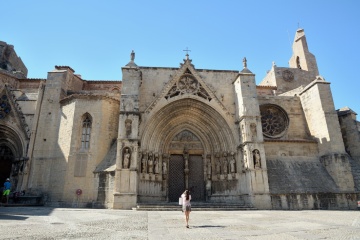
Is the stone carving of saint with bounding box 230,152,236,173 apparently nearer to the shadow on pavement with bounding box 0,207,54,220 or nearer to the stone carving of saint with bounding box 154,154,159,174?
the stone carving of saint with bounding box 154,154,159,174

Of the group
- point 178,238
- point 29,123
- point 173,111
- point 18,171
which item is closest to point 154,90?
point 173,111

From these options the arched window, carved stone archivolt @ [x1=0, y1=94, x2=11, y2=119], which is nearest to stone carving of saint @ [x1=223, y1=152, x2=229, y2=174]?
the arched window

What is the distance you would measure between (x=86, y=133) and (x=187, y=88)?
682 cm

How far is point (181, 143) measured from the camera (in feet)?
50.2

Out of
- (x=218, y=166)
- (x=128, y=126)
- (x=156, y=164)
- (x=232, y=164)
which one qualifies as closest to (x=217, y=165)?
(x=218, y=166)

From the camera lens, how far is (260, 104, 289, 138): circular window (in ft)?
54.1

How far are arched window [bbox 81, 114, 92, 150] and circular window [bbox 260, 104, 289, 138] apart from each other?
11642 millimetres

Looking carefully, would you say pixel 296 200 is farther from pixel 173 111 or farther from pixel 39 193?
pixel 39 193

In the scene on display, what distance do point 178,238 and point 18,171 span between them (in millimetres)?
14490

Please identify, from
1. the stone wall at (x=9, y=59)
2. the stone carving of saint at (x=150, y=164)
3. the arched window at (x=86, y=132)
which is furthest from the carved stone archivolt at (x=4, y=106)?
the stone carving of saint at (x=150, y=164)

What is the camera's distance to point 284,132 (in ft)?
53.3

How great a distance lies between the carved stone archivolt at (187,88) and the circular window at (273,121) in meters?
4.83

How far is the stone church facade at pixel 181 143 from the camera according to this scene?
41.6 ft

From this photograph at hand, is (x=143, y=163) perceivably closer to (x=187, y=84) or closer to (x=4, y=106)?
(x=187, y=84)
